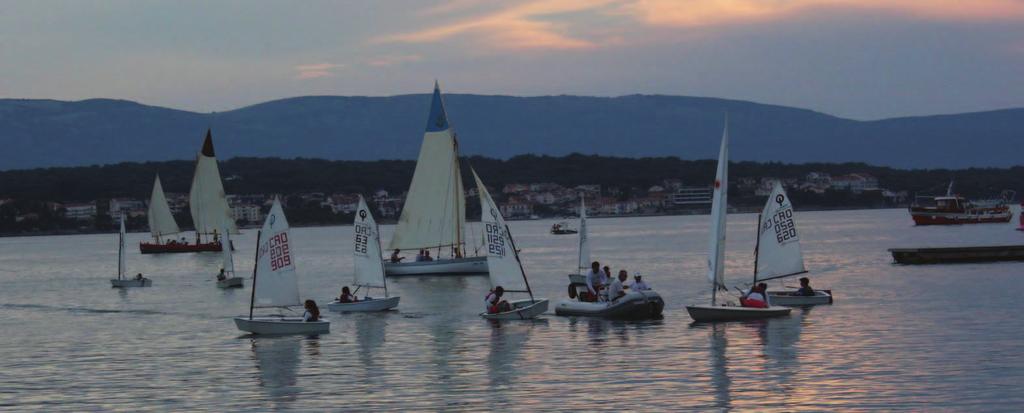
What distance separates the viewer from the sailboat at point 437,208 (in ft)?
260

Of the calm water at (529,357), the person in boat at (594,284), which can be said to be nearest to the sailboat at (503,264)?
the calm water at (529,357)

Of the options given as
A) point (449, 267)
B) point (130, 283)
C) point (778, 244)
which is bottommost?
point (130, 283)

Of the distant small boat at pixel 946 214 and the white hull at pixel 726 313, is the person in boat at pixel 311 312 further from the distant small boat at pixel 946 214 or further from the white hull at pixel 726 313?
the distant small boat at pixel 946 214

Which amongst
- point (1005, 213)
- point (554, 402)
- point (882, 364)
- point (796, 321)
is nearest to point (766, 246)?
point (796, 321)

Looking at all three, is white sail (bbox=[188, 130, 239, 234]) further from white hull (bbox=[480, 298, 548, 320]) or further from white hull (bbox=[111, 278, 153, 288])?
white hull (bbox=[480, 298, 548, 320])

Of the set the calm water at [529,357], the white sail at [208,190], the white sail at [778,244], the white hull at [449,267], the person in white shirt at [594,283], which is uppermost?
the white sail at [208,190]

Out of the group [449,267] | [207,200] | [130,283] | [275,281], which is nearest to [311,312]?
→ [275,281]

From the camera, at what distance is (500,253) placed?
51.2 metres

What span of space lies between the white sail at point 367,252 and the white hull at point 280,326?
11.3 meters

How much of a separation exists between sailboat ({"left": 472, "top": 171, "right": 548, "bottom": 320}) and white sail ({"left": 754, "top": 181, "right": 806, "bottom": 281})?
822 centimetres

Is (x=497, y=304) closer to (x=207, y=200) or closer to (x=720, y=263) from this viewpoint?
(x=720, y=263)

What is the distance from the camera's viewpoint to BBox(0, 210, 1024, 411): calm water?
30891 mm

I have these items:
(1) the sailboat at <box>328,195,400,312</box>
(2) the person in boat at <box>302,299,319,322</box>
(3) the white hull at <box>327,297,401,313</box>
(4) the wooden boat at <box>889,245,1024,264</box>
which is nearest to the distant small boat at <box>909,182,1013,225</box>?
(4) the wooden boat at <box>889,245,1024,264</box>

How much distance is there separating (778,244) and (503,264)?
1010cm
